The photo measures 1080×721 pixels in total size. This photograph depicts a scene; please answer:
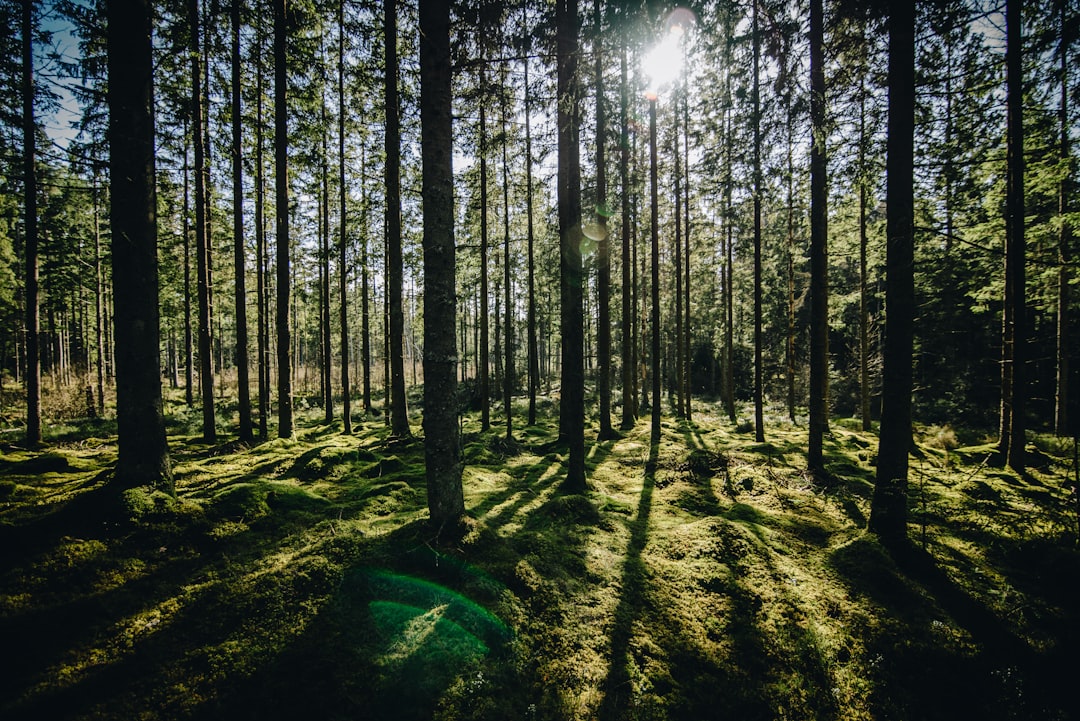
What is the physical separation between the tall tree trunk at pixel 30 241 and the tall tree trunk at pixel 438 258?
12491 mm

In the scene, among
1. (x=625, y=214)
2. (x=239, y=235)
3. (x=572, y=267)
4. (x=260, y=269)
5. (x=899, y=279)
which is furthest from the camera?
(x=260, y=269)

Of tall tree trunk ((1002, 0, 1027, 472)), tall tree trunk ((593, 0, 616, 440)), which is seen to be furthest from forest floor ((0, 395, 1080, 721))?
tall tree trunk ((593, 0, 616, 440))

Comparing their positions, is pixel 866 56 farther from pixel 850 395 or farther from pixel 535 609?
pixel 850 395

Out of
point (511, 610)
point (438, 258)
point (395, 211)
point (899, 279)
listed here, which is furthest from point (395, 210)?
point (899, 279)

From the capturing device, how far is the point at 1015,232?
Result: 9.00 meters

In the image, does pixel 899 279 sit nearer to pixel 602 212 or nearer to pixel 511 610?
pixel 602 212

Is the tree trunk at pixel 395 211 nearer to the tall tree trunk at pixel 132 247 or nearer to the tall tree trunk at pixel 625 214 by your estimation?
the tall tree trunk at pixel 132 247

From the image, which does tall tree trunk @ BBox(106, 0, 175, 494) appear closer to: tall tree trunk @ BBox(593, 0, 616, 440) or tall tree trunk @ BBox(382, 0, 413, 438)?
tall tree trunk @ BBox(382, 0, 413, 438)

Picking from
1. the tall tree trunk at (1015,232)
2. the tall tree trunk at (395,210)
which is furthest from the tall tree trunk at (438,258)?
the tall tree trunk at (1015,232)

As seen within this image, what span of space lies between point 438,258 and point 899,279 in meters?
6.81

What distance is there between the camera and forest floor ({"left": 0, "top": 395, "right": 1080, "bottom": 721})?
3158 mm

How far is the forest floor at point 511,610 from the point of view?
316cm

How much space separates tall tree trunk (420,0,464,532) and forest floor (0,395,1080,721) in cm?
109

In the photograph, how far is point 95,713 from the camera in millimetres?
2631
